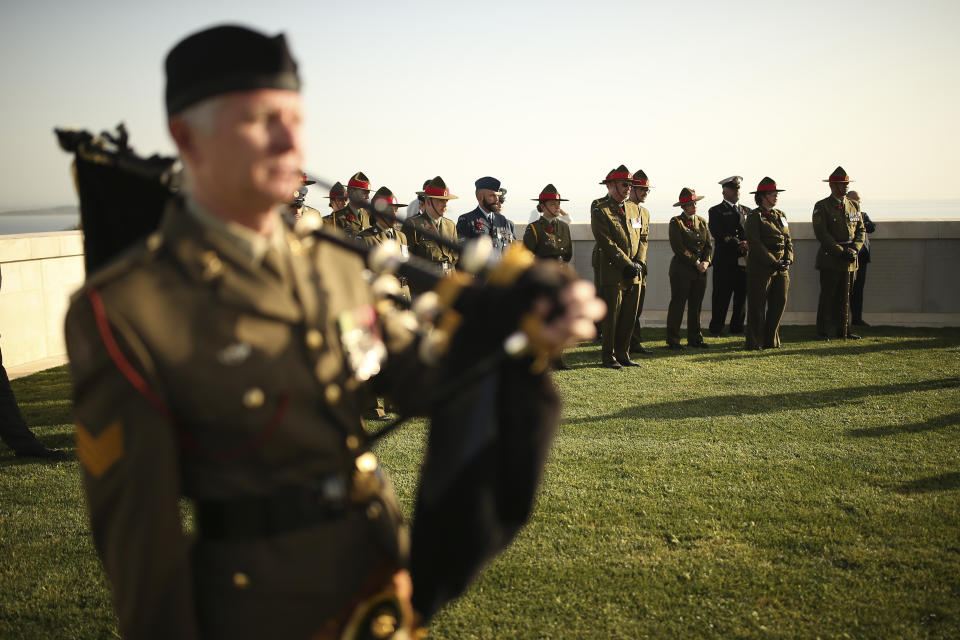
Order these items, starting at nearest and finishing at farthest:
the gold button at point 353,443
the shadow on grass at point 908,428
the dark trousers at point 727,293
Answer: the gold button at point 353,443, the shadow on grass at point 908,428, the dark trousers at point 727,293

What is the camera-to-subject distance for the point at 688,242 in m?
10.9

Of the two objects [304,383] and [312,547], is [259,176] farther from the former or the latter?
[312,547]

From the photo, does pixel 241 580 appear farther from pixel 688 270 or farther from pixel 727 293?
pixel 727 293

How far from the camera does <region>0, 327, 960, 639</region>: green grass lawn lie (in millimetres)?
3410

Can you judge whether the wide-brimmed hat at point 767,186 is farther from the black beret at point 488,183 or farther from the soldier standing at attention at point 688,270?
the black beret at point 488,183

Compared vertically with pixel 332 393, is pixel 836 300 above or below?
below

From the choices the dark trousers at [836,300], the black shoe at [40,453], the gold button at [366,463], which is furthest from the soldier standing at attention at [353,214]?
the gold button at [366,463]

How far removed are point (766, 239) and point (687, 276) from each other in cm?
121

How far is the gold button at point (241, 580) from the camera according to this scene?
4.44 feet

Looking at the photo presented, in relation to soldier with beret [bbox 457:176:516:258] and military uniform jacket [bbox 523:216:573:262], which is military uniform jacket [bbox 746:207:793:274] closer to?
military uniform jacket [bbox 523:216:573:262]

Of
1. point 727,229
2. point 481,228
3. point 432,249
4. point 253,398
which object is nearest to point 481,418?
point 253,398

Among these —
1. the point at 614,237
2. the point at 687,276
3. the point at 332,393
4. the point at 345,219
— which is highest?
the point at 345,219

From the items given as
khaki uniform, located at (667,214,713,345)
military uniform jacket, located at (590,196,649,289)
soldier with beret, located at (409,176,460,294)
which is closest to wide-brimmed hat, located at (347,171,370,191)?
soldier with beret, located at (409,176,460,294)

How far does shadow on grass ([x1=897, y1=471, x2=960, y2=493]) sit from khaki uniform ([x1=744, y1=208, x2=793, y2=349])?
5.32 m
